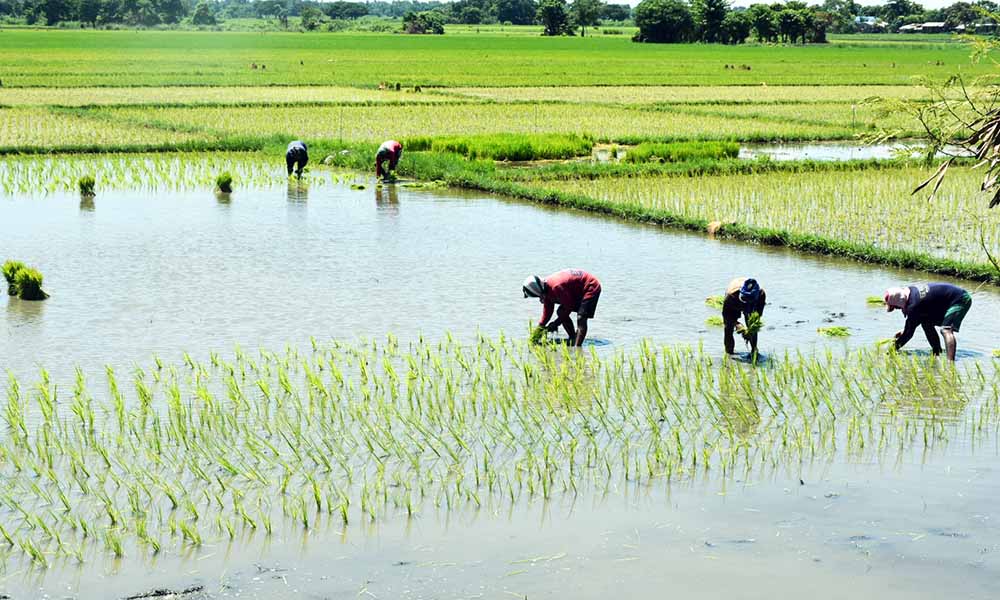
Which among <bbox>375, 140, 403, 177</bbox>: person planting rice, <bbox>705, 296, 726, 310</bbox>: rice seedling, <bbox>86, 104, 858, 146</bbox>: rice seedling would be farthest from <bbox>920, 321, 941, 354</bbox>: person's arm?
<bbox>86, 104, 858, 146</bbox>: rice seedling

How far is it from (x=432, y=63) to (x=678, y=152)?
1275 inches

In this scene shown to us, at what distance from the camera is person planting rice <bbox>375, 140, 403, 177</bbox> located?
1691 cm

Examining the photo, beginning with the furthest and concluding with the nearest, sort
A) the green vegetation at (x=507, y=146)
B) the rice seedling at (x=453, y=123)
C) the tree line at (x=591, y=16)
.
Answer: the tree line at (x=591, y=16)
the rice seedling at (x=453, y=123)
the green vegetation at (x=507, y=146)

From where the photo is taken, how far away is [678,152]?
19047mm

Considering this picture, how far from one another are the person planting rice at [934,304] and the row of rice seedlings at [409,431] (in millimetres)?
291

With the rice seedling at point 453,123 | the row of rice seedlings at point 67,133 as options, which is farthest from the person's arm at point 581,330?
the row of rice seedlings at point 67,133

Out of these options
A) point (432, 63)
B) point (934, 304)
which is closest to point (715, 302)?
point (934, 304)

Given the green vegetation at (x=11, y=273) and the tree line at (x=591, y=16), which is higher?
the tree line at (x=591, y=16)

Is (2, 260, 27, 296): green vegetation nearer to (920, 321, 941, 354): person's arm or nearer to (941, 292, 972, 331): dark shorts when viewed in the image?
(920, 321, 941, 354): person's arm

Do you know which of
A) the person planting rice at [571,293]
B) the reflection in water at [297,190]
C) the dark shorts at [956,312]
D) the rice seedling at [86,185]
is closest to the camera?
the dark shorts at [956,312]

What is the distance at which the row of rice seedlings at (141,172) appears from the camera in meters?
16.7

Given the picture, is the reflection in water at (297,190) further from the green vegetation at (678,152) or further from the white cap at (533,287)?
the white cap at (533,287)

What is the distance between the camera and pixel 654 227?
45.3 ft

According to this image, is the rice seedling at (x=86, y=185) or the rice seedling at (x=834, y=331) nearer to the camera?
the rice seedling at (x=834, y=331)
